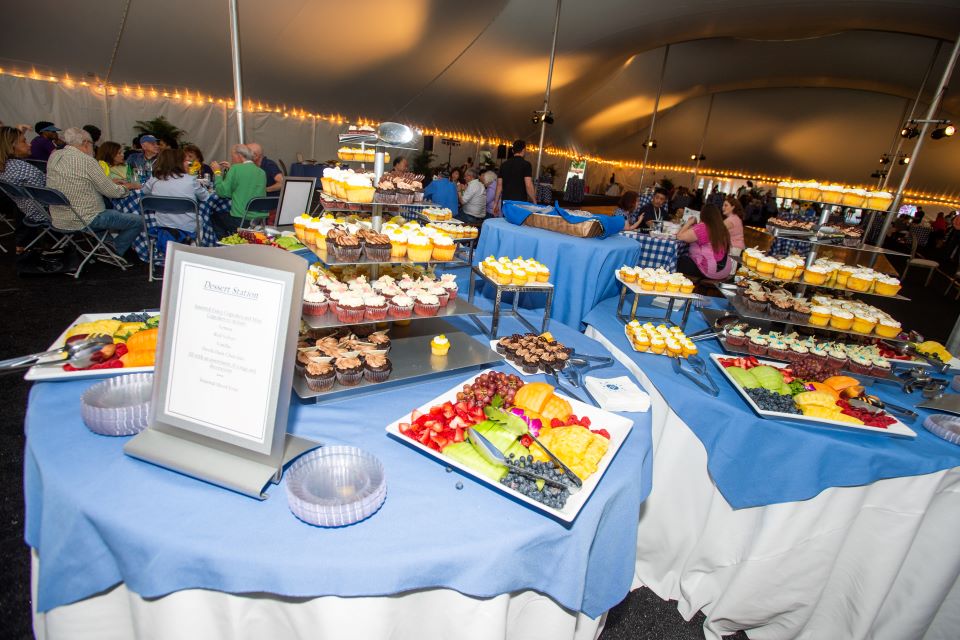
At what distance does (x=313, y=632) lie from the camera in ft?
3.85

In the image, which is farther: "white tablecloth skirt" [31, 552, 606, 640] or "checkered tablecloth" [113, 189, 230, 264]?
"checkered tablecloth" [113, 189, 230, 264]

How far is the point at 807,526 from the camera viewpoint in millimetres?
2062

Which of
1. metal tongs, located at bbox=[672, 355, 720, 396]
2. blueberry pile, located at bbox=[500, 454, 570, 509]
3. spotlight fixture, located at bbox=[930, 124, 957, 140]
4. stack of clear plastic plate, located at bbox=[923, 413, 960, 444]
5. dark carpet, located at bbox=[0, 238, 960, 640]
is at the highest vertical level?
spotlight fixture, located at bbox=[930, 124, 957, 140]

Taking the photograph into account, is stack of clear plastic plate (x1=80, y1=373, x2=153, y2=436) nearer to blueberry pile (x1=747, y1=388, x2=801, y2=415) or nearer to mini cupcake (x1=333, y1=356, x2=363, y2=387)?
mini cupcake (x1=333, y1=356, x2=363, y2=387)

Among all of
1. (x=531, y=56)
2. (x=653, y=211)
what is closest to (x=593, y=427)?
(x=653, y=211)

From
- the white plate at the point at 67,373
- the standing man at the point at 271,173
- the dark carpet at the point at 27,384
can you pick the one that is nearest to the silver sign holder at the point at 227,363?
the white plate at the point at 67,373

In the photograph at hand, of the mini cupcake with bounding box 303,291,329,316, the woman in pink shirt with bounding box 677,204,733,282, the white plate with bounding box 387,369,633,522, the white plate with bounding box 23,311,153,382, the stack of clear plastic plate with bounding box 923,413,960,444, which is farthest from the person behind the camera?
the woman in pink shirt with bounding box 677,204,733,282

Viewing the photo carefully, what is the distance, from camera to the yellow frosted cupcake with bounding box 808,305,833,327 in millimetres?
2865

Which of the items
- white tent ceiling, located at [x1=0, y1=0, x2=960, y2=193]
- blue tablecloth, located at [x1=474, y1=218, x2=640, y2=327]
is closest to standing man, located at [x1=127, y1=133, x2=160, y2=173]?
white tent ceiling, located at [x1=0, y1=0, x2=960, y2=193]

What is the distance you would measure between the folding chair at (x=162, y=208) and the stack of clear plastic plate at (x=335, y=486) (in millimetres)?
5331

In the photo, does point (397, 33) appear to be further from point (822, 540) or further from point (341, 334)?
point (822, 540)

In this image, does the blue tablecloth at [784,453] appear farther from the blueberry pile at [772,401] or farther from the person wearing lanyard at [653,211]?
the person wearing lanyard at [653,211]

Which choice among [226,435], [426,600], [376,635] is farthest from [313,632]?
[226,435]

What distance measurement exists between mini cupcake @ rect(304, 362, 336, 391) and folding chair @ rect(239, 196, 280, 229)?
16.1 ft
